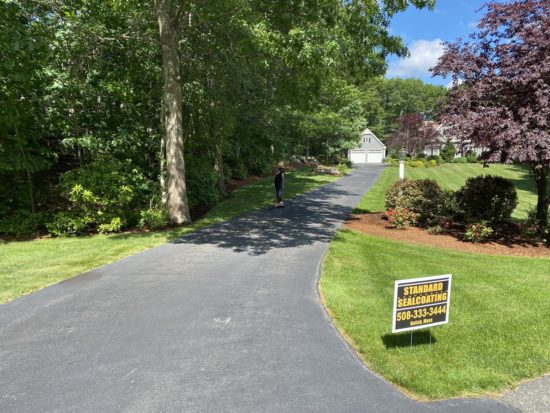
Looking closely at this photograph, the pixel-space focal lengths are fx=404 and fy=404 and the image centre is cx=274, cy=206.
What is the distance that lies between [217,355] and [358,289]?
9.99 ft

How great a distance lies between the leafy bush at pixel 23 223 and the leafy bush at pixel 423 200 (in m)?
10.4

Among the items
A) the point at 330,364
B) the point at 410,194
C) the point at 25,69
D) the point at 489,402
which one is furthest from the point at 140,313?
the point at 410,194

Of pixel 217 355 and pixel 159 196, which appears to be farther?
pixel 159 196

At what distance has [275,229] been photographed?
11523 mm

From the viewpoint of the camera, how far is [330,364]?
4246mm

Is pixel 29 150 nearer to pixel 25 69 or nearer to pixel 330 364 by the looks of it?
pixel 25 69

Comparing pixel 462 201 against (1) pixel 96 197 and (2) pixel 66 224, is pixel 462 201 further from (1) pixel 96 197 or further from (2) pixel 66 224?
(2) pixel 66 224

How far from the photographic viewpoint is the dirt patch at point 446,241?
9797mm

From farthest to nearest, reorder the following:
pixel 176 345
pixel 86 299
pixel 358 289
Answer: pixel 358 289
pixel 86 299
pixel 176 345

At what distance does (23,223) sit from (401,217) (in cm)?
1063

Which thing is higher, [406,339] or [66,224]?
[66,224]

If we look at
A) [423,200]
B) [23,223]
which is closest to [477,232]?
[423,200]

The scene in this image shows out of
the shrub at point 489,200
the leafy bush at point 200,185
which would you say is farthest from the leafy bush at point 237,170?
the shrub at point 489,200

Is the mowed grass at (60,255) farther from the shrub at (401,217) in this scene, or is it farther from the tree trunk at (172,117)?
the shrub at (401,217)
